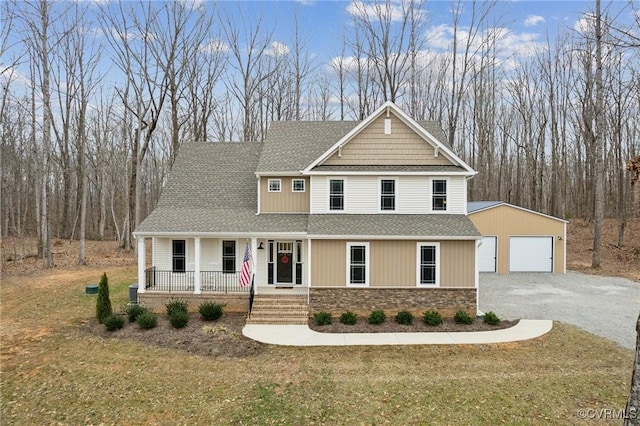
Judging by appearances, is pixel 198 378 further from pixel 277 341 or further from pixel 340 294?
pixel 340 294

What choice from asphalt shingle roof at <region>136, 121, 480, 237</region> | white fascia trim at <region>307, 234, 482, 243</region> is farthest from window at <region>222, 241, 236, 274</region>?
white fascia trim at <region>307, 234, 482, 243</region>

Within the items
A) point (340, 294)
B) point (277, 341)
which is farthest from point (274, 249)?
point (277, 341)

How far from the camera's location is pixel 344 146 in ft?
48.4

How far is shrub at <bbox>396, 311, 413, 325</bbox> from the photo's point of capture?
486 inches

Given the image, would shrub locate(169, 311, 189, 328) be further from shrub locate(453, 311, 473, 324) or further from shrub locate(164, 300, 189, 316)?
shrub locate(453, 311, 473, 324)

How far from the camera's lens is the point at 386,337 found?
443 inches

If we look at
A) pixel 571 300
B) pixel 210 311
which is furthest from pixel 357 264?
pixel 571 300

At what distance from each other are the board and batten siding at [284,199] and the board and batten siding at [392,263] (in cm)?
258

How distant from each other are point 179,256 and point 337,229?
6.58m

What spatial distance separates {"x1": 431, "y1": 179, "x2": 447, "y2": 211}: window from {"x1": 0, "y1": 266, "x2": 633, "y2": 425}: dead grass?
569 cm

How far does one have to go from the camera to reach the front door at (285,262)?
14906mm

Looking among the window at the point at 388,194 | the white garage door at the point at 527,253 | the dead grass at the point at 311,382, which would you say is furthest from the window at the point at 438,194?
the white garage door at the point at 527,253

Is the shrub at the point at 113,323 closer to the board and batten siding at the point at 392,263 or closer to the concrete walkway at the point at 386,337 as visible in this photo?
the concrete walkway at the point at 386,337

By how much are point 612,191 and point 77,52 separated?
52.6 metres
